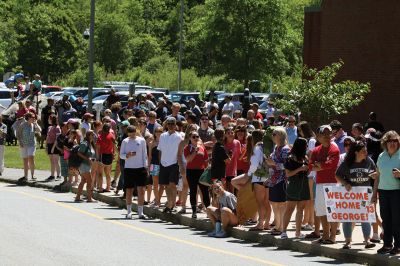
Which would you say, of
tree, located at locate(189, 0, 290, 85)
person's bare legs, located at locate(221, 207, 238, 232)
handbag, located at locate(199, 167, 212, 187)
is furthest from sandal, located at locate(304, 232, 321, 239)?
Result: tree, located at locate(189, 0, 290, 85)

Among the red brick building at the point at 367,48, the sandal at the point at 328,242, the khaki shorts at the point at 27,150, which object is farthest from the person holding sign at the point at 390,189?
the red brick building at the point at 367,48

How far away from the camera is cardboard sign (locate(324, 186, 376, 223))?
16.7 meters

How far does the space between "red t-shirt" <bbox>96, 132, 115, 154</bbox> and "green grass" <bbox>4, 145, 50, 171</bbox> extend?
8231 mm

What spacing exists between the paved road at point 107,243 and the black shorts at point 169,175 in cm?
88

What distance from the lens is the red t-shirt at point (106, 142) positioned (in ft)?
85.7

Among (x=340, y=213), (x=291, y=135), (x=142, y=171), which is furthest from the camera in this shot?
(x=291, y=135)

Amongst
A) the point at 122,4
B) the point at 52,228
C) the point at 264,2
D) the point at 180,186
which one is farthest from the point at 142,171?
the point at 122,4

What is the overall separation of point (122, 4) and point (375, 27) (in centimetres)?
7920

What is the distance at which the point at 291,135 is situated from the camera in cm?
2519

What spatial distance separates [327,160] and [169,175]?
5.29 metres

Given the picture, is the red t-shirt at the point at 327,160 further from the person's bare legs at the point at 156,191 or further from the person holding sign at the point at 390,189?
the person's bare legs at the point at 156,191

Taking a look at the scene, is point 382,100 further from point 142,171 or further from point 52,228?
point 52,228

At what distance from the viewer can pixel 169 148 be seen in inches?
864

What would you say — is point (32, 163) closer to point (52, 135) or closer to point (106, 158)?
point (52, 135)
